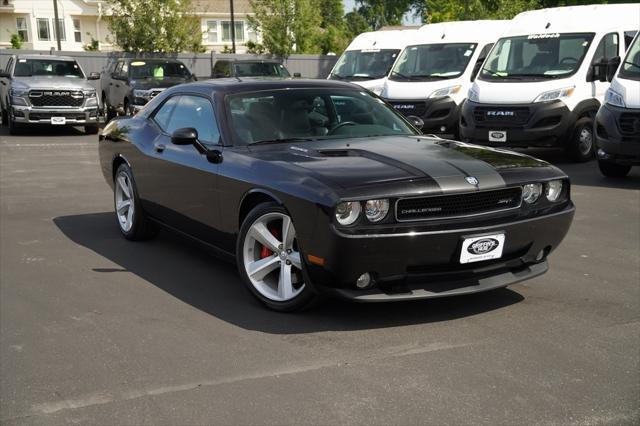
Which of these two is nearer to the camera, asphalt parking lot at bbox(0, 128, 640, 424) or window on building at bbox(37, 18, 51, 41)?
asphalt parking lot at bbox(0, 128, 640, 424)

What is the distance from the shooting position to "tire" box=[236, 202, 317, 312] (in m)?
5.00

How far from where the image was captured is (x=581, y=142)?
43.3 ft

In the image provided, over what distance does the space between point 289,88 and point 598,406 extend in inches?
136

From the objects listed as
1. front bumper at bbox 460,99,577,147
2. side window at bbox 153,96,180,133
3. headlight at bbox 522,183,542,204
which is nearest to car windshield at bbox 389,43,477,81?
front bumper at bbox 460,99,577,147

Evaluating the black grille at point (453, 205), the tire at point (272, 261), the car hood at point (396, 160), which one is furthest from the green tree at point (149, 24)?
the black grille at point (453, 205)

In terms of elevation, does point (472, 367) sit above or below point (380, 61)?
below

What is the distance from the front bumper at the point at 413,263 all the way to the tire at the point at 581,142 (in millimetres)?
8473

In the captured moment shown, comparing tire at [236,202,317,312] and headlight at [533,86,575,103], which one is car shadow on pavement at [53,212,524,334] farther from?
headlight at [533,86,575,103]

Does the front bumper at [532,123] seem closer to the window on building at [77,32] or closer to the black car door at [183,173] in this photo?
the black car door at [183,173]

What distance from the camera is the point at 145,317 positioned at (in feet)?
16.9

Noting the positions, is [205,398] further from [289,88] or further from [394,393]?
[289,88]

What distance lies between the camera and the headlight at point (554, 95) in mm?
12875

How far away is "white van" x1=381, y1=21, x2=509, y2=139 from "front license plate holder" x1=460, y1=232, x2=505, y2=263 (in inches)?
423

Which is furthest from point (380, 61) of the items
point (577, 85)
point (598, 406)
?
point (598, 406)
